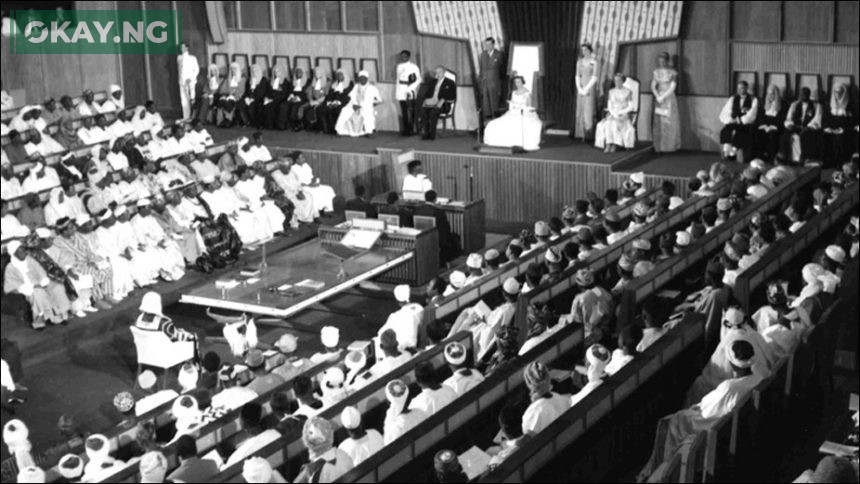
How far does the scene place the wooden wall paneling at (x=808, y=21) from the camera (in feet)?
54.7

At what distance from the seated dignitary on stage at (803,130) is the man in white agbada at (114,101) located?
402 inches

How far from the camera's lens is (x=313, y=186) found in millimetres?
17438

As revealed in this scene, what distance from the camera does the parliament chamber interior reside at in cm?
816

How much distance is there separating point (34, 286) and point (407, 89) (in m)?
7.69

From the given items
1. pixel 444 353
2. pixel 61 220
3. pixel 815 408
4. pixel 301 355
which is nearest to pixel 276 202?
pixel 61 220

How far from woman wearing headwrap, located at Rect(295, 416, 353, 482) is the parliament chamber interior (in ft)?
0.08

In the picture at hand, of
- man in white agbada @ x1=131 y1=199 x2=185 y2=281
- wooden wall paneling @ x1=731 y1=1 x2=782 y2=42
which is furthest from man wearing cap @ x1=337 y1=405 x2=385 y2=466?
wooden wall paneling @ x1=731 y1=1 x2=782 y2=42

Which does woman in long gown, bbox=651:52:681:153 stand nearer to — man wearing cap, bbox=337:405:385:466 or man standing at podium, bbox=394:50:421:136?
man standing at podium, bbox=394:50:421:136

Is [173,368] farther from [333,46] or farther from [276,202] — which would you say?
[333,46]

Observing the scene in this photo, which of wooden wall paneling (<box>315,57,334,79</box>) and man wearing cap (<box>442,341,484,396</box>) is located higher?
wooden wall paneling (<box>315,57,334,79</box>)

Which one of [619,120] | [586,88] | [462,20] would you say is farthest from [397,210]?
[462,20]

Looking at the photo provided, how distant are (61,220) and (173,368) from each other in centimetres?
286

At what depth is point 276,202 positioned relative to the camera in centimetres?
1664

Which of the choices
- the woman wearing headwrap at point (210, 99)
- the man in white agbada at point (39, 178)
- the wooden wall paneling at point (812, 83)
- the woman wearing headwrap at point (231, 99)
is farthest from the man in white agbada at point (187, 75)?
the wooden wall paneling at point (812, 83)
